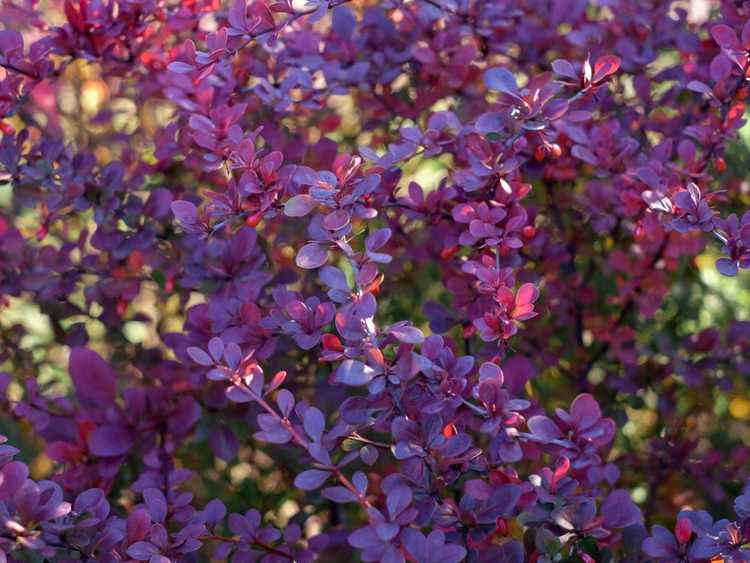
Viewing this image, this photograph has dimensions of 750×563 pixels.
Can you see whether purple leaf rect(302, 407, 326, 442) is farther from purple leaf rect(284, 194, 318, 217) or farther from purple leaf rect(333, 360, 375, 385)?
purple leaf rect(284, 194, 318, 217)

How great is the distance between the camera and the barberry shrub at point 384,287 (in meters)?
1.18

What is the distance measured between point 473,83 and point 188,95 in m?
0.58

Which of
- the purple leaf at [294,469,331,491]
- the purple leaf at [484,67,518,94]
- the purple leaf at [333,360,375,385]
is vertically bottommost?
the purple leaf at [294,469,331,491]

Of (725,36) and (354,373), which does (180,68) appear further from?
(725,36)

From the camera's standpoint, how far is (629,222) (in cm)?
175

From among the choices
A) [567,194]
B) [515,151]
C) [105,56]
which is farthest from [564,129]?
[105,56]

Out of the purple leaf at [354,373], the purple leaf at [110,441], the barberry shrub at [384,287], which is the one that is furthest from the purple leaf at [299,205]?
the purple leaf at [110,441]

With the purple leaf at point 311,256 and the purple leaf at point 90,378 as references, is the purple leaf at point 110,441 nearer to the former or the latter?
the purple leaf at point 90,378

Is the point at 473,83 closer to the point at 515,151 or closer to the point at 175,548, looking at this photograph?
the point at 515,151

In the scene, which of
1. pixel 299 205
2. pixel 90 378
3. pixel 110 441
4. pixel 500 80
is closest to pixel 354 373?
pixel 299 205

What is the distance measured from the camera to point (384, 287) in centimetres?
184

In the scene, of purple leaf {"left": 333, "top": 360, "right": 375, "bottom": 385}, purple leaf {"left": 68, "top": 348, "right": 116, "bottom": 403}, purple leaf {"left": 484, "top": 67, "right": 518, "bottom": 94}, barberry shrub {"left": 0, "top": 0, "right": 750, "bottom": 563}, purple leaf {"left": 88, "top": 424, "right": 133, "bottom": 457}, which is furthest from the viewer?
purple leaf {"left": 68, "top": 348, "right": 116, "bottom": 403}

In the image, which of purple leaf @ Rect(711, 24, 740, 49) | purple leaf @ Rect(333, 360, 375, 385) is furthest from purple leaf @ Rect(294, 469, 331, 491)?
purple leaf @ Rect(711, 24, 740, 49)

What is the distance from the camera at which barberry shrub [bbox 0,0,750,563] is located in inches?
46.4
